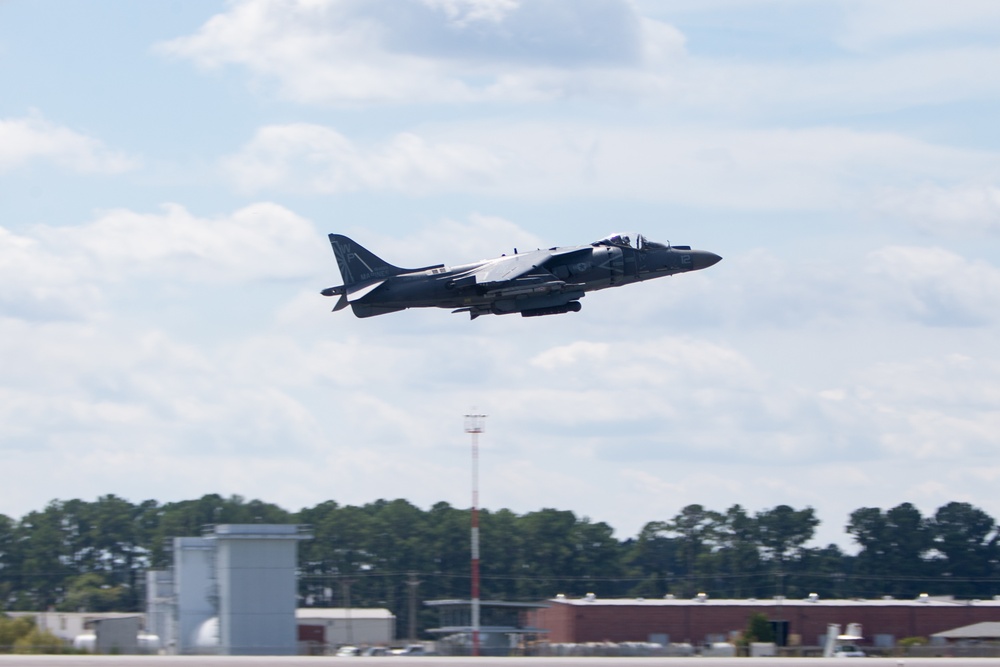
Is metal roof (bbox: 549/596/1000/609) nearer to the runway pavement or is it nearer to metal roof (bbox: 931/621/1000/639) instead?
metal roof (bbox: 931/621/1000/639)

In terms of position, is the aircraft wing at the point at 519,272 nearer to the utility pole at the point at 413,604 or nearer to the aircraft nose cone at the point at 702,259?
the aircraft nose cone at the point at 702,259

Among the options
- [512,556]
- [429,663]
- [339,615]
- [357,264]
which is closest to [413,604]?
[339,615]

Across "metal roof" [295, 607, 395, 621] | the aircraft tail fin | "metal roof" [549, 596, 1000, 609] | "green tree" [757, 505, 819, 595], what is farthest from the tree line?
the aircraft tail fin

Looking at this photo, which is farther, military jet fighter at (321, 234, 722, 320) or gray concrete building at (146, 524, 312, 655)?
gray concrete building at (146, 524, 312, 655)

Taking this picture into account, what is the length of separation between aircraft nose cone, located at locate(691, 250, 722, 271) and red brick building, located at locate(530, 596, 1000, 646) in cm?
3013

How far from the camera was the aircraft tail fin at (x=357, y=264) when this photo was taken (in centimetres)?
5359

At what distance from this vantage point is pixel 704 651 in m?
70.7

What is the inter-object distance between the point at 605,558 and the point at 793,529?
16.9m

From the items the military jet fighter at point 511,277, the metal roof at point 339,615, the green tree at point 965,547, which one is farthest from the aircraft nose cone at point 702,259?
the green tree at point 965,547

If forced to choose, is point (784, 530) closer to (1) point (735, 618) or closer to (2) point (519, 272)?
(1) point (735, 618)

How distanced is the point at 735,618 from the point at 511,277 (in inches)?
1432

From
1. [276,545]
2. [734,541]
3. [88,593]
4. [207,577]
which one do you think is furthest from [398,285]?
[734,541]

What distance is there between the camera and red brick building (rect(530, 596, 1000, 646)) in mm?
78438

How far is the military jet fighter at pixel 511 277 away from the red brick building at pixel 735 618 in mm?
30371
